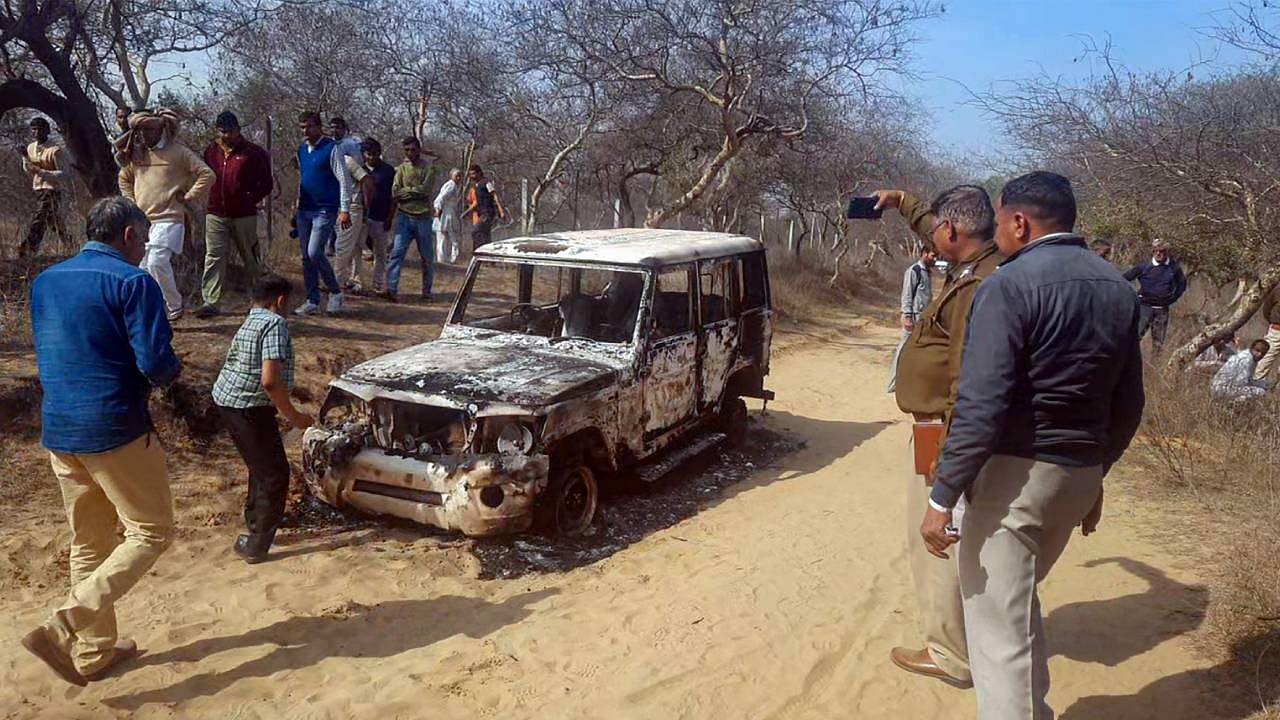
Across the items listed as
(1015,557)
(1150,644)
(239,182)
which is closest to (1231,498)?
(1150,644)

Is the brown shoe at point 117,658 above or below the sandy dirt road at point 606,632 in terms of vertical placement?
above

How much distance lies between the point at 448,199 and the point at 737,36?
16.3 ft

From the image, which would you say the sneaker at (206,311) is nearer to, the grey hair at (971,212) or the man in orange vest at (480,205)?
the man in orange vest at (480,205)

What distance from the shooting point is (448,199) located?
14.0 meters

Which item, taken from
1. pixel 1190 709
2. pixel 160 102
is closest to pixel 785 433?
pixel 1190 709

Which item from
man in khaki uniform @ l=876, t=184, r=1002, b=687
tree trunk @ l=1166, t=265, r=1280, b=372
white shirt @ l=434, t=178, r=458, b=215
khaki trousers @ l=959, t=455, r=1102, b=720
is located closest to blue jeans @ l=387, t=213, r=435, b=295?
white shirt @ l=434, t=178, r=458, b=215

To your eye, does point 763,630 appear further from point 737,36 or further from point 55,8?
point 737,36

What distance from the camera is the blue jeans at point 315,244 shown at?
8.73 m

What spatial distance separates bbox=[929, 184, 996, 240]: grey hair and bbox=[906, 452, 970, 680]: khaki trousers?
38.6 inches

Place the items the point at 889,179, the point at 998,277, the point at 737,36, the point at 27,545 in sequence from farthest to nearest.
Result: the point at 889,179, the point at 737,36, the point at 27,545, the point at 998,277

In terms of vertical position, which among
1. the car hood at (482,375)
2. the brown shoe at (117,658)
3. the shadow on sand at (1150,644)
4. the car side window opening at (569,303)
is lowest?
the shadow on sand at (1150,644)

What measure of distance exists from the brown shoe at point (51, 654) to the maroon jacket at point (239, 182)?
17.1 feet

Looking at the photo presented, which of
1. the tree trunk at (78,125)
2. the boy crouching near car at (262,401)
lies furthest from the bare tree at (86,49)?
the boy crouching near car at (262,401)

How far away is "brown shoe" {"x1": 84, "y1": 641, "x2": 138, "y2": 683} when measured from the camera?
370cm
